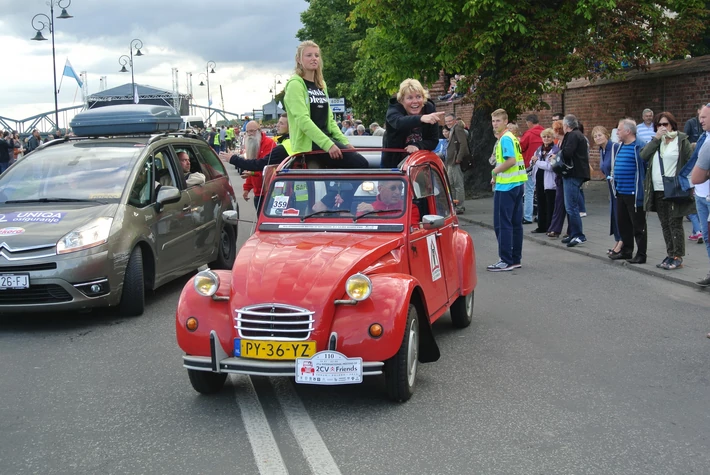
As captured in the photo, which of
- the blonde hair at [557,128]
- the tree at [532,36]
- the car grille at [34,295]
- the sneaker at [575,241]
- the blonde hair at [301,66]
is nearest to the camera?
the blonde hair at [301,66]

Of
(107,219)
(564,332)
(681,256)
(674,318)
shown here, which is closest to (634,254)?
(681,256)

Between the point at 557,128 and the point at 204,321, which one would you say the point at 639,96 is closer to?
the point at 557,128

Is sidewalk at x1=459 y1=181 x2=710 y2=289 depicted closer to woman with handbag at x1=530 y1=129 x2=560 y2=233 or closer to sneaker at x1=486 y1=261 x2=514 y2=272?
woman with handbag at x1=530 y1=129 x2=560 y2=233

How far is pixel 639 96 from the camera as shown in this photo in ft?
71.2

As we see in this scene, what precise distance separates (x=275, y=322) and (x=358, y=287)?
56cm

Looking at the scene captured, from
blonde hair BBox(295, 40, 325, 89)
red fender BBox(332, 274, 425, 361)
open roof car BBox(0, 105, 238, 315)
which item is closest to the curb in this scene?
blonde hair BBox(295, 40, 325, 89)

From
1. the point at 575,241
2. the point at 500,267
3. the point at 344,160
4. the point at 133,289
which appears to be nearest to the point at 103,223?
the point at 133,289

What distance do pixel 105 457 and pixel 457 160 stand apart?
14302 millimetres

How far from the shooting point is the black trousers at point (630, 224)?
11422mm

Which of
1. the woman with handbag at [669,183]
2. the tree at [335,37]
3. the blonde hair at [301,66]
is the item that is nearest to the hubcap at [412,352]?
the blonde hair at [301,66]

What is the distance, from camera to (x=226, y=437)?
5004 mm

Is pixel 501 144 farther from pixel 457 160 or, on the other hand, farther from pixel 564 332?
pixel 457 160

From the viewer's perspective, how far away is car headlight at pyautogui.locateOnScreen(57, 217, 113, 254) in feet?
26.5

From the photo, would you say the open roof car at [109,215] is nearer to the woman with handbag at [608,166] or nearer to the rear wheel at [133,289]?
the rear wheel at [133,289]
